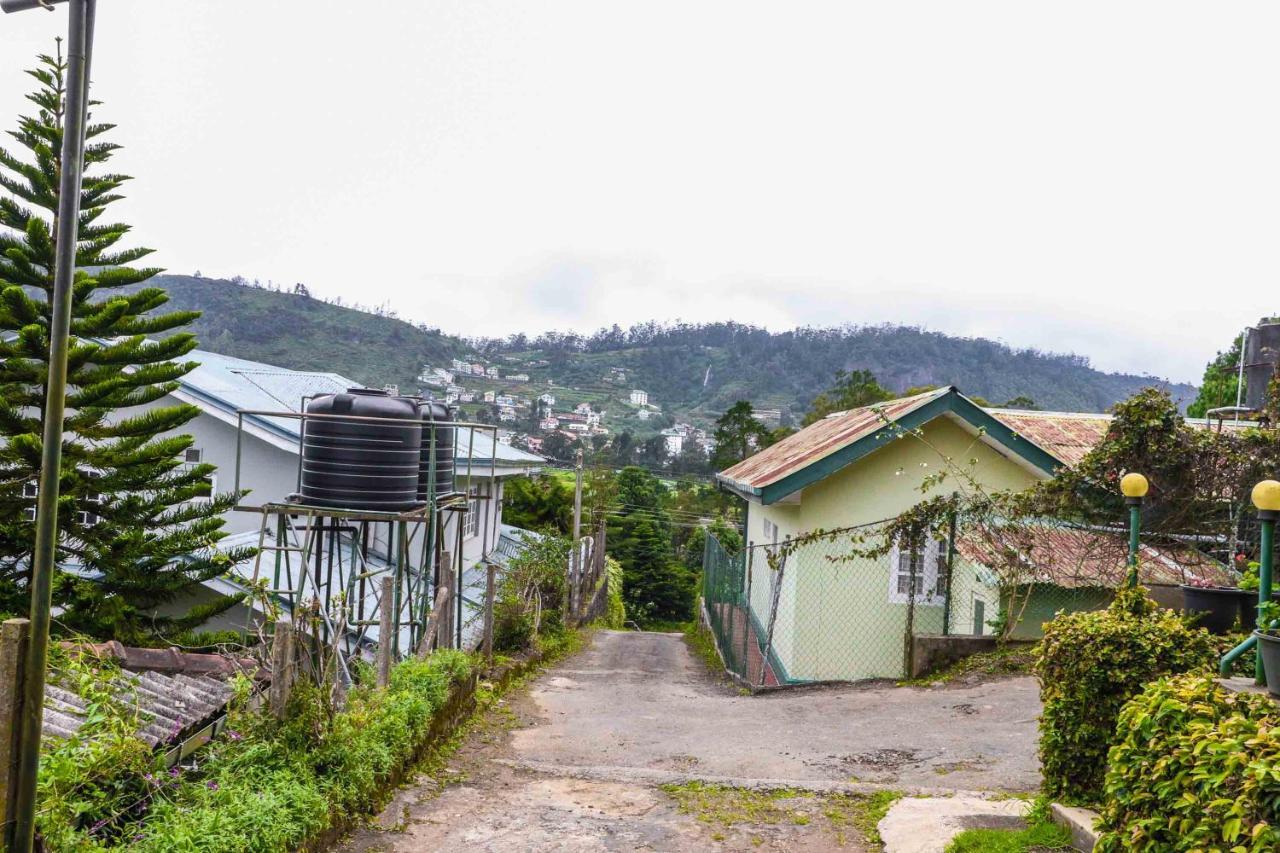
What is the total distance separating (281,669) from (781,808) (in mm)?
3143

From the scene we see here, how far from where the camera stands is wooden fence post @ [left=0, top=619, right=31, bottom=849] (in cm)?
298

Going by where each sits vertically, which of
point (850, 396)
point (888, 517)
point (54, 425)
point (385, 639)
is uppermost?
point (850, 396)

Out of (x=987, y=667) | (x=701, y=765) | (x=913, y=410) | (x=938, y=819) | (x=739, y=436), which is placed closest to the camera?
(x=938, y=819)

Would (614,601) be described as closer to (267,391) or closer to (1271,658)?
(267,391)

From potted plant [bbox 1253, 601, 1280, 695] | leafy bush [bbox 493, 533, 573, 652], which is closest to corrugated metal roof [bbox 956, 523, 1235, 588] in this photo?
leafy bush [bbox 493, 533, 573, 652]

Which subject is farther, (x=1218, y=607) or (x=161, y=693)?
(x=1218, y=607)

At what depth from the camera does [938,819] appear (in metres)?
5.36

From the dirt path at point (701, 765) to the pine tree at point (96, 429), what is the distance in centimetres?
504

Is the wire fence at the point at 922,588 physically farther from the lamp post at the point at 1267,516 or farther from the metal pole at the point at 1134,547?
the lamp post at the point at 1267,516

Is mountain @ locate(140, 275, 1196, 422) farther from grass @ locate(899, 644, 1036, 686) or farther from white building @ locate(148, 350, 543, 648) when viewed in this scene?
grass @ locate(899, 644, 1036, 686)

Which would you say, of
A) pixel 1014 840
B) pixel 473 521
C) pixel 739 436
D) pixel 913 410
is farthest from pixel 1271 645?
pixel 739 436

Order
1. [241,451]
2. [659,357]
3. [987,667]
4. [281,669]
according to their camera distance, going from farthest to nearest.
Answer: [659,357]
[241,451]
[987,667]
[281,669]

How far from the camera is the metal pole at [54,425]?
291 cm

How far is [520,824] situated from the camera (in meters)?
5.42
